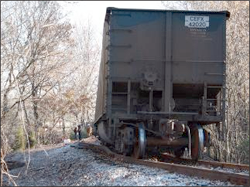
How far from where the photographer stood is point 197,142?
11266mm

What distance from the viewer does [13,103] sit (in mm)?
11406

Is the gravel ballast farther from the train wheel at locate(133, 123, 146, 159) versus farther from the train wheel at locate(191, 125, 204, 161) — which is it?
the train wheel at locate(191, 125, 204, 161)

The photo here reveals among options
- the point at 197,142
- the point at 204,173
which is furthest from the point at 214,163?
the point at 204,173

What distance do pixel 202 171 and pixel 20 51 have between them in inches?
212

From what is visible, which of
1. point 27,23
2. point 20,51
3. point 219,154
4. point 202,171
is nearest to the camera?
point 202,171

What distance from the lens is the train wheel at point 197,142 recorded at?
1114 centimetres

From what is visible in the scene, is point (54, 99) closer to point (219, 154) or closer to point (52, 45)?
point (52, 45)

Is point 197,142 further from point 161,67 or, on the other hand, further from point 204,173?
point 204,173

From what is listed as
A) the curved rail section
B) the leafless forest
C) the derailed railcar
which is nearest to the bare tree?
the leafless forest

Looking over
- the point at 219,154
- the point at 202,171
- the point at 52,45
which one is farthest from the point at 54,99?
the point at 202,171

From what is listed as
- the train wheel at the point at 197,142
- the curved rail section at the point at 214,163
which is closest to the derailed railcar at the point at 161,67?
the train wheel at the point at 197,142

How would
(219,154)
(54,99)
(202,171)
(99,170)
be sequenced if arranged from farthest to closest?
(54,99) < (219,154) < (99,170) < (202,171)

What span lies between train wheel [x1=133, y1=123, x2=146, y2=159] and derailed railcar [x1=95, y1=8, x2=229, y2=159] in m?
0.05

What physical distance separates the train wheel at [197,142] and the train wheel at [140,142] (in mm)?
1463
